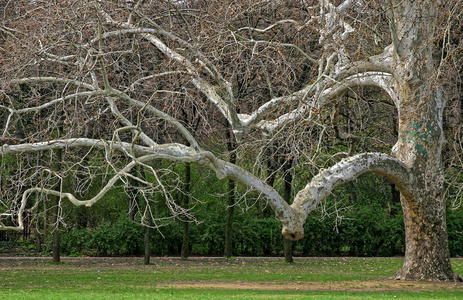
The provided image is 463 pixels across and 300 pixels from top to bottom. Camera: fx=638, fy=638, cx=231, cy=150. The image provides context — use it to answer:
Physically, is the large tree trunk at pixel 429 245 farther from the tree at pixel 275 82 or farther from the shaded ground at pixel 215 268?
the shaded ground at pixel 215 268

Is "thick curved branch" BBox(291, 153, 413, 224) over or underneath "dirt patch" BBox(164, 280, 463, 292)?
over

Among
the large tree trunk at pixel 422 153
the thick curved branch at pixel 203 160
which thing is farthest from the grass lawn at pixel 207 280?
the thick curved branch at pixel 203 160

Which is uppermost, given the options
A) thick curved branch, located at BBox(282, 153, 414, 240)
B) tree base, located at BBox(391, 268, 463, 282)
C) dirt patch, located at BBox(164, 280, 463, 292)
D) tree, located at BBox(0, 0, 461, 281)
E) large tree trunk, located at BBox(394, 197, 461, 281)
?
tree, located at BBox(0, 0, 461, 281)

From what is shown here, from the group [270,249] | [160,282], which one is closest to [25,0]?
[160,282]

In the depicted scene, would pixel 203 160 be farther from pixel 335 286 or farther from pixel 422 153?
pixel 422 153

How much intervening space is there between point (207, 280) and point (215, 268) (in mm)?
3433

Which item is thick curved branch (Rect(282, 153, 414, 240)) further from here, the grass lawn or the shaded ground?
the shaded ground

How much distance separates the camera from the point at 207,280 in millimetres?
15508

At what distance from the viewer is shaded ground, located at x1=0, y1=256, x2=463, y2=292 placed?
14.3m

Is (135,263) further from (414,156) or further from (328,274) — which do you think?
(414,156)

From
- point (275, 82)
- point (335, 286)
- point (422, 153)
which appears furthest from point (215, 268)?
point (422, 153)

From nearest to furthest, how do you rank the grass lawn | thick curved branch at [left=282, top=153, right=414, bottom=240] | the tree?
the grass lawn, thick curved branch at [left=282, top=153, right=414, bottom=240], the tree

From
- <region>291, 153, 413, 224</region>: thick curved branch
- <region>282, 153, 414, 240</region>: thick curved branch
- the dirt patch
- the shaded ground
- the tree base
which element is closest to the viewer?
<region>282, 153, 414, 240</region>: thick curved branch

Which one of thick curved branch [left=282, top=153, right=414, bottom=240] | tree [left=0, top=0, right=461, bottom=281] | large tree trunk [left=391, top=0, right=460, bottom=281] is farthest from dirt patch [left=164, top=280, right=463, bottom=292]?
thick curved branch [left=282, top=153, right=414, bottom=240]
